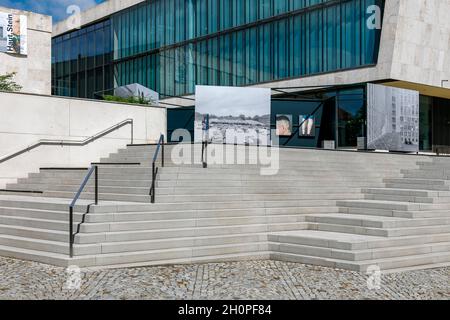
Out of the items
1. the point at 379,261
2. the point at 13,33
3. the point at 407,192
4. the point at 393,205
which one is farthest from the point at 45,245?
the point at 13,33

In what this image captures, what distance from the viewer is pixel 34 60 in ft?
85.4

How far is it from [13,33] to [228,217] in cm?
1719

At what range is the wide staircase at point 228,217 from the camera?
10.6 m

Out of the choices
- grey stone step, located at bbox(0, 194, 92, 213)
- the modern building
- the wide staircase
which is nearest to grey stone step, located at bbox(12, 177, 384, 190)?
the wide staircase

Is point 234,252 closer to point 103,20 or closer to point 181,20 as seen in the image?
point 181,20

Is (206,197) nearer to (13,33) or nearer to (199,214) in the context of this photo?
(199,214)

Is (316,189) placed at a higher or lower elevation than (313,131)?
lower

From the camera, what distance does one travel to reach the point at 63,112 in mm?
17500

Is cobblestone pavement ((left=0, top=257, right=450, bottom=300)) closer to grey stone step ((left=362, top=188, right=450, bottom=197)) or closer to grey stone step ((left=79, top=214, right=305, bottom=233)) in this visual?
grey stone step ((left=79, top=214, right=305, bottom=233))

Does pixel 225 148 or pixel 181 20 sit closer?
pixel 225 148
